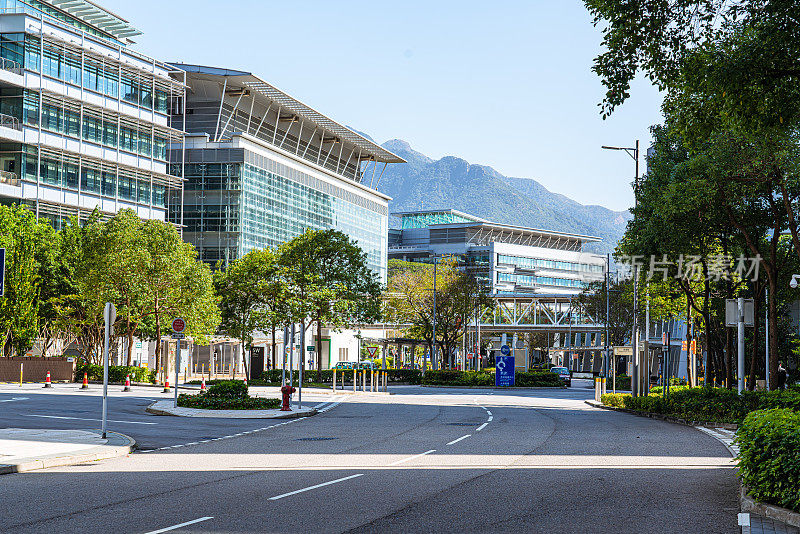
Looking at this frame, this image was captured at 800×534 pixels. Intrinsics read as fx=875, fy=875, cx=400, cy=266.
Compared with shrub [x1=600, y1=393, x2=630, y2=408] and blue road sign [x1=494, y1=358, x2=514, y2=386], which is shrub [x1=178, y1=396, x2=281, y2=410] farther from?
blue road sign [x1=494, y1=358, x2=514, y2=386]

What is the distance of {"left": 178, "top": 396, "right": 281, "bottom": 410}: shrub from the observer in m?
31.2

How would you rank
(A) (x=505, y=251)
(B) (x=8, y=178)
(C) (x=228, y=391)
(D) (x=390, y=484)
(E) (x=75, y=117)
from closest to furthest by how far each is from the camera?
(D) (x=390, y=484) → (C) (x=228, y=391) → (B) (x=8, y=178) → (E) (x=75, y=117) → (A) (x=505, y=251)

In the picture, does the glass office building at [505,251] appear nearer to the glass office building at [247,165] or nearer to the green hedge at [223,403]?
the glass office building at [247,165]

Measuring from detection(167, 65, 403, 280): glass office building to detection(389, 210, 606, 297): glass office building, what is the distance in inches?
2421

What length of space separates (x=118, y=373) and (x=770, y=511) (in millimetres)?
47491

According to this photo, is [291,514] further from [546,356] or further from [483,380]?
[546,356]

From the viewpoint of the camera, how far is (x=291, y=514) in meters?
10.6

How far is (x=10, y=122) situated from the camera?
63.9m

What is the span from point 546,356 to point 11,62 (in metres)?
82.9

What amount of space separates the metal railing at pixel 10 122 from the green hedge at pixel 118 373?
2071 centimetres

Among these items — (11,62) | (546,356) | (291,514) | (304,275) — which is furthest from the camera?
(546,356)

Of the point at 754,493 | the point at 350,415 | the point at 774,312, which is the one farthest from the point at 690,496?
the point at 350,415

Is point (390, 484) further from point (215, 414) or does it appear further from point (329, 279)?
point (329, 279)

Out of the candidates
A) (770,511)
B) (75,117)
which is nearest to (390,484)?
(770,511)
